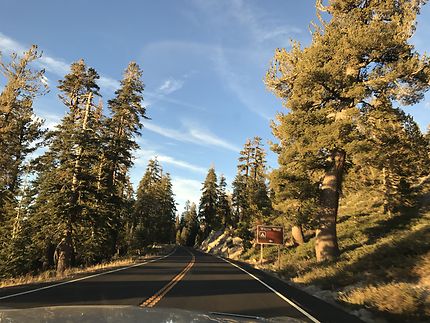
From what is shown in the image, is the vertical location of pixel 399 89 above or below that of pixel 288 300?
above

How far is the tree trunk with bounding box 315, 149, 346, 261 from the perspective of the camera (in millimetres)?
20609

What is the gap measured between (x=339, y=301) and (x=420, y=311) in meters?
3.44

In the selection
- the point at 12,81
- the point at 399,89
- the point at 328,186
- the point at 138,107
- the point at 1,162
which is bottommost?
the point at 328,186

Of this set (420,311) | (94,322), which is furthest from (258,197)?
(94,322)

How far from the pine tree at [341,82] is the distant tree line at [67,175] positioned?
13849mm

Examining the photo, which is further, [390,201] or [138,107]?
[138,107]

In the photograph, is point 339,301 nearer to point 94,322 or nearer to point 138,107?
point 94,322

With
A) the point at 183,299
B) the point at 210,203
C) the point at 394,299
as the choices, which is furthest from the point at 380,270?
the point at 210,203

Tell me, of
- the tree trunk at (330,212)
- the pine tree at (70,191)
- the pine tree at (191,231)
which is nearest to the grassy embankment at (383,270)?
the tree trunk at (330,212)

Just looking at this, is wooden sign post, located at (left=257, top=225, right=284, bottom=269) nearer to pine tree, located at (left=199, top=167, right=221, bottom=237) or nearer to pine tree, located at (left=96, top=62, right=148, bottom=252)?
pine tree, located at (left=96, top=62, right=148, bottom=252)

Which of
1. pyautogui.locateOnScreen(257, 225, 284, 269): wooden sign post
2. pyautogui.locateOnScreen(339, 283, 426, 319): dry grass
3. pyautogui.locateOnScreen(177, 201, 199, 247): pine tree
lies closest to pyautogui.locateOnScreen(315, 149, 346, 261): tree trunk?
pyautogui.locateOnScreen(257, 225, 284, 269): wooden sign post

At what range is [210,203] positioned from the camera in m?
97.9

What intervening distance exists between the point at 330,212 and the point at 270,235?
31.6ft

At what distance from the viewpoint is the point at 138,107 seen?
39.5 metres
